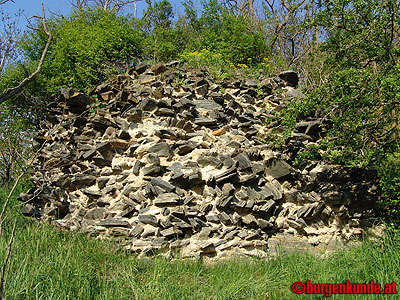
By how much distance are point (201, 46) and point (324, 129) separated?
4.41m

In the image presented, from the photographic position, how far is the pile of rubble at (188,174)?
16.3 feet

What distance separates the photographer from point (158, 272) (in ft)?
12.0

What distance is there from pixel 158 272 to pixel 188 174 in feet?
6.46

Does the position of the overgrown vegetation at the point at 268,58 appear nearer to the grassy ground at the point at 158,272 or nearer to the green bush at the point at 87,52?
the green bush at the point at 87,52

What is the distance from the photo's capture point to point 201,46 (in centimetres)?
923

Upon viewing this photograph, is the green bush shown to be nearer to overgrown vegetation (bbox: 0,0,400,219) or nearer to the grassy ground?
overgrown vegetation (bbox: 0,0,400,219)

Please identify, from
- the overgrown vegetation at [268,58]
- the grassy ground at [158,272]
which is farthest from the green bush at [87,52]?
the grassy ground at [158,272]

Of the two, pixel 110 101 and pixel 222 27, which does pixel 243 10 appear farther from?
pixel 110 101

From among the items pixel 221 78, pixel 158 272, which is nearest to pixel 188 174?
pixel 158 272

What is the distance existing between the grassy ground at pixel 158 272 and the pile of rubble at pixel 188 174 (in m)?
0.63

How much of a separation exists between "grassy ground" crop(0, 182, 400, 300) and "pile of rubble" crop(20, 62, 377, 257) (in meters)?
0.63

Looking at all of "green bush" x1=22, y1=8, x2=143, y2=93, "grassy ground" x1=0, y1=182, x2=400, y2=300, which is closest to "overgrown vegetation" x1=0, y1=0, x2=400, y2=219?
"green bush" x1=22, y1=8, x2=143, y2=93

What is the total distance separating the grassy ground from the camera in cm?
300

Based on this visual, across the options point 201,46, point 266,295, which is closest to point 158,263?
point 266,295
